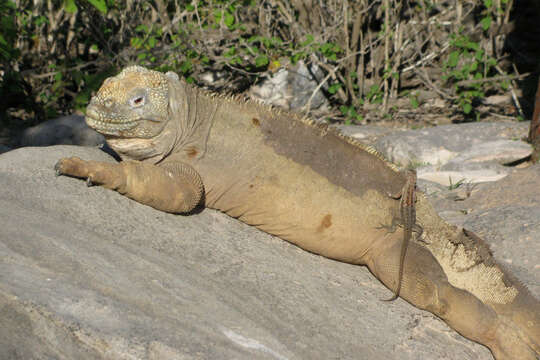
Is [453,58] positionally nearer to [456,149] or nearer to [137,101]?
[456,149]

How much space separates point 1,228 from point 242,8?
712cm

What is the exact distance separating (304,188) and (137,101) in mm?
1233

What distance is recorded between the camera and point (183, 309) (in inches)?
107

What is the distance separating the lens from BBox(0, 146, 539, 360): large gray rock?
2355 mm

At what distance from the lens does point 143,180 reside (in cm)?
347

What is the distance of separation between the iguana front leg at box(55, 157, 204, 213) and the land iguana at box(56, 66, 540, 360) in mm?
19

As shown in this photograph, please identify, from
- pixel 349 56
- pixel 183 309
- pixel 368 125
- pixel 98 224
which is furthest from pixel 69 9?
pixel 368 125

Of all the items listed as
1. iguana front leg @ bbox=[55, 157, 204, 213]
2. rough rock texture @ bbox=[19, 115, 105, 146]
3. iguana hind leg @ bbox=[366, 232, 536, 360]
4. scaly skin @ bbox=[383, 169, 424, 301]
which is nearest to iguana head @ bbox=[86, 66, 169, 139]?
iguana front leg @ bbox=[55, 157, 204, 213]

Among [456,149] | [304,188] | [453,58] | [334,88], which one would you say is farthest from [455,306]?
[453,58]

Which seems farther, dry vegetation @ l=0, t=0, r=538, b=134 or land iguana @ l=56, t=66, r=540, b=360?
dry vegetation @ l=0, t=0, r=538, b=134

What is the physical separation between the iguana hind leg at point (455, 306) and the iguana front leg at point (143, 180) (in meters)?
1.46

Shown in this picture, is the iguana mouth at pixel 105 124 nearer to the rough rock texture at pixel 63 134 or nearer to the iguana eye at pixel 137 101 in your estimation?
the iguana eye at pixel 137 101

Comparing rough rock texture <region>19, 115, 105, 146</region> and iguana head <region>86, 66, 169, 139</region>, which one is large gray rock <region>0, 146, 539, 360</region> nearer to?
iguana head <region>86, 66, 169, 139</region>

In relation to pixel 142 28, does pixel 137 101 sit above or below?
above
